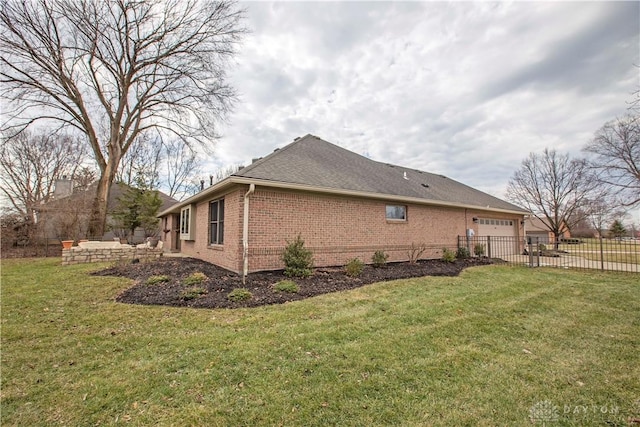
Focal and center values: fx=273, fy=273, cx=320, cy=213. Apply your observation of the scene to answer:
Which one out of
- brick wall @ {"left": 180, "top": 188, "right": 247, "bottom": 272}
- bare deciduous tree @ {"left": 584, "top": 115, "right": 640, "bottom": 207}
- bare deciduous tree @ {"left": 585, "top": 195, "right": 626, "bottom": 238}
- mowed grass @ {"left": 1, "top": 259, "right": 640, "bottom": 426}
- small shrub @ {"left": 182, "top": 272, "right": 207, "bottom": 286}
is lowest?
mowed grass @ {"left": 1, "top": 259, "right": 640, "bottom": 426}

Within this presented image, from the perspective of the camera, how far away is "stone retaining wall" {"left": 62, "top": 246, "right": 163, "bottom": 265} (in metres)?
11.2

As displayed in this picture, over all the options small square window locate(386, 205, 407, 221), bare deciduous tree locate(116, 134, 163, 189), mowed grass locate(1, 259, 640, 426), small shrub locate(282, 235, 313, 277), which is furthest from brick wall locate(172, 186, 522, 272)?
bare deciduous tree locate(116, 134, 163, 189)

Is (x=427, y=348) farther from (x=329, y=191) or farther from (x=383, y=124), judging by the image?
(x=383, y=124)

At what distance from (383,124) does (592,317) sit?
1124 cm

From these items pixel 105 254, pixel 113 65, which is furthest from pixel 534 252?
pixel 113 65

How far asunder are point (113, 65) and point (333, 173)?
14.5m

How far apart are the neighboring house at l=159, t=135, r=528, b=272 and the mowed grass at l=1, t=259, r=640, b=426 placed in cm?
313

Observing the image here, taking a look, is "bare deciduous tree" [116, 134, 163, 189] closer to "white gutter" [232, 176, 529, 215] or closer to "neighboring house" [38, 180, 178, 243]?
"neighboring house" [38, 180, 178, 243]

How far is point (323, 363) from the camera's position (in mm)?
3096

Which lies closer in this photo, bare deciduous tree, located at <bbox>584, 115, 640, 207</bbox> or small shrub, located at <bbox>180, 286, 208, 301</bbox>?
small shrub, located at <bbox>180, 286, 208, 301</bbox>

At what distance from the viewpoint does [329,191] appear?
28.8 ft

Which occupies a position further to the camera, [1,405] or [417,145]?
[417,145]

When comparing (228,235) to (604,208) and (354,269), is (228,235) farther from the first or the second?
(604,208)

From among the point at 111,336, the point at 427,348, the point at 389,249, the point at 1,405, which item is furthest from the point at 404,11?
the point at 1,405
